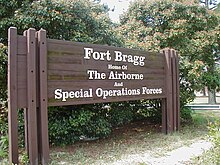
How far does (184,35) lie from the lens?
307 inches

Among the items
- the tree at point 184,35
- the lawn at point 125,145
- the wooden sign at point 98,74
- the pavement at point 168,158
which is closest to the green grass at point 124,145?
the lawn at point 125,145

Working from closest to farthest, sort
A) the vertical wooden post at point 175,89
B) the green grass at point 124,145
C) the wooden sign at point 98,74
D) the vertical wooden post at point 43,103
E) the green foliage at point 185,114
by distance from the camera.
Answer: the vertical wooden post at point 43,103 → the wooden sign at point 98,74 → the green grass at point 124,145 → the vertical wooden post at point 175,89 → the green foliage at point 185,114

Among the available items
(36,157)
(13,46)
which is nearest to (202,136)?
(36,157)

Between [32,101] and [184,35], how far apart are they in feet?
18.2

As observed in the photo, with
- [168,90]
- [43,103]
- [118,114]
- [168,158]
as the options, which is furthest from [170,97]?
[43,103]

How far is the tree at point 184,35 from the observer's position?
751 cm

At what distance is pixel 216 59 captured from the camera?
28.2 feet

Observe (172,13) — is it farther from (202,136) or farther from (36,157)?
(36,157)

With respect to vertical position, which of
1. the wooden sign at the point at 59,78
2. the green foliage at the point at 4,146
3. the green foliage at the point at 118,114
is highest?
the wooden sign at the point at 59,78

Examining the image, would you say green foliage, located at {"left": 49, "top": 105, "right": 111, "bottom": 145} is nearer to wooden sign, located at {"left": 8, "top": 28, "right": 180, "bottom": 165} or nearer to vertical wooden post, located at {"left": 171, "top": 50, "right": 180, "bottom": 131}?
wooden sign, located at {"left": 8, "top": 28, "right": 180, "bottom": 165}

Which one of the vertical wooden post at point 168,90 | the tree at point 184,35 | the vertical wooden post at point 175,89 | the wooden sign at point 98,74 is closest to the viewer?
the wooden sign at point 98,74

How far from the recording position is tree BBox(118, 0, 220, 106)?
24.6ft

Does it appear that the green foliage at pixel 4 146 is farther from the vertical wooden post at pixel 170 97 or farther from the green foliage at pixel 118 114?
the vertical wooden post at pixel 170 97

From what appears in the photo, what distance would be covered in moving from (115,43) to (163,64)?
136cm
